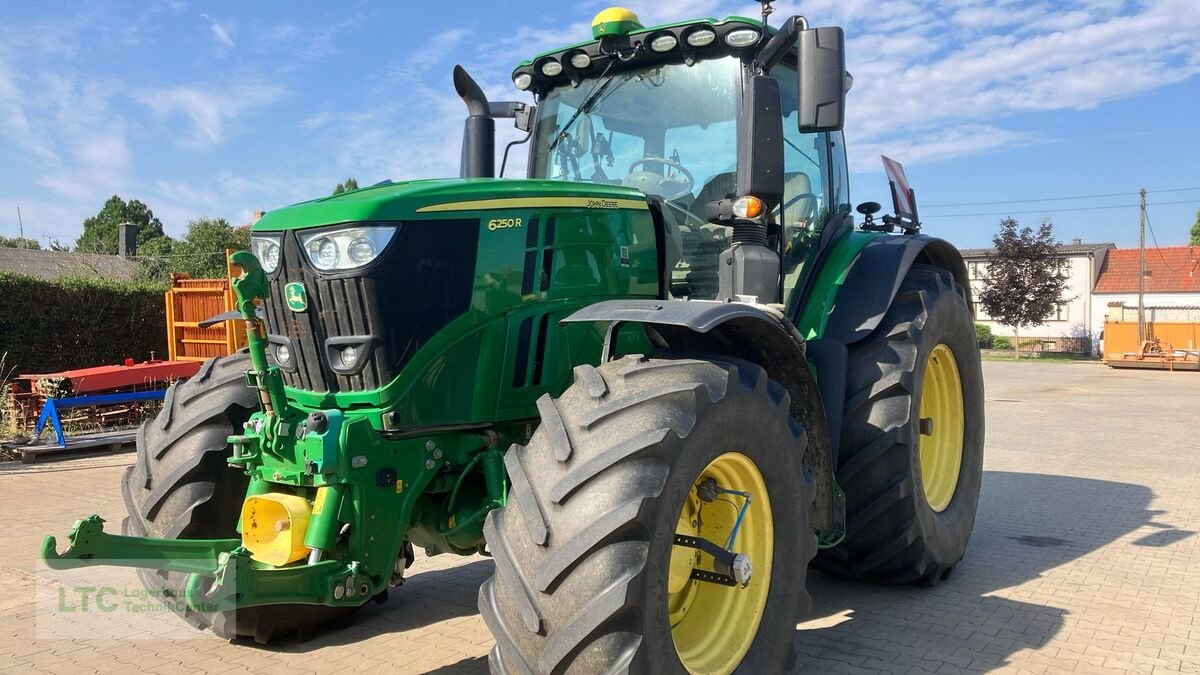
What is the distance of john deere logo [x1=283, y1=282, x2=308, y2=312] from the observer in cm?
337

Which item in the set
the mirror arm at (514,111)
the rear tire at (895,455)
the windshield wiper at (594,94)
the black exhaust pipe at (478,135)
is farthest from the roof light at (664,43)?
the rear tire at (895,455)

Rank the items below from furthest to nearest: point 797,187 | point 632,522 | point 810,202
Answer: point 810,202, point 797,187, point 632,522

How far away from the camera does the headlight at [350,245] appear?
3215mm

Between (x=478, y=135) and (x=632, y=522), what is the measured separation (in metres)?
3.04

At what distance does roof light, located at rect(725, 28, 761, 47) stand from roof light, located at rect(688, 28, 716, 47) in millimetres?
86

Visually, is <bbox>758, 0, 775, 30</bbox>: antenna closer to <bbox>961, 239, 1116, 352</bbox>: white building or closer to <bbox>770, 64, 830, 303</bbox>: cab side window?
<bbox>770, 64, 830, 303</bbox>: cab side window

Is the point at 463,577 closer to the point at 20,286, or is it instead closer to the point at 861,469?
the point at 861,469

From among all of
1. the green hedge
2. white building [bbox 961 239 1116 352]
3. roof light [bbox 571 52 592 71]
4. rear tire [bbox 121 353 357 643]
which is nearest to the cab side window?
roof light [bbox 571 52 592 71]

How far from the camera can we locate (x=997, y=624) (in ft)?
14.0

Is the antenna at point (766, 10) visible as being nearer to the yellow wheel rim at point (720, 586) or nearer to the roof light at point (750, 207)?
the roof light at point (750, 207)

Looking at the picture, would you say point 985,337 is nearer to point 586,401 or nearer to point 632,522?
point 586,401

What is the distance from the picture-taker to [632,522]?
2.55m

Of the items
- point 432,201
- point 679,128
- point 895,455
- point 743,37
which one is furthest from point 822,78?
point 895,455

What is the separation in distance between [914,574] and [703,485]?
2041mm
